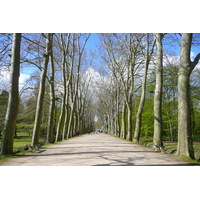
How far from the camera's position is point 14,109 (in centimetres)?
627

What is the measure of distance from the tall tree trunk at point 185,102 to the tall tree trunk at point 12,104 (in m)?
5.67

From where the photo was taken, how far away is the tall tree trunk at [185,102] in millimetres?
5676

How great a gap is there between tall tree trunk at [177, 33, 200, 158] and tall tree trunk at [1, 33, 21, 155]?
567 centimetres

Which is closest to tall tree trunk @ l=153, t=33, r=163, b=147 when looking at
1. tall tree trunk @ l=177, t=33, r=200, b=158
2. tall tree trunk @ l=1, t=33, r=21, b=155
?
tall tree trunk @ l=177, t=33, r=200, b=158

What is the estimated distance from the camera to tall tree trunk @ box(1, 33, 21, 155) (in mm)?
5977

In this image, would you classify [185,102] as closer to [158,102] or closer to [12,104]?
[158,102]

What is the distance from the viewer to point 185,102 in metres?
5.91

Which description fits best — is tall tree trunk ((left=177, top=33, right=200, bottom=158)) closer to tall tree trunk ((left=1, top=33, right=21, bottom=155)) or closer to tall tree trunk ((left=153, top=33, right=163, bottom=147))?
tall tree trunk ((left=153, top=33, right=163, bottom=147))

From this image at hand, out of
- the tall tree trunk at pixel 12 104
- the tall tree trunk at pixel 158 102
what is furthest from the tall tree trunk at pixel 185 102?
the tall tree trunk at pixel 12 104

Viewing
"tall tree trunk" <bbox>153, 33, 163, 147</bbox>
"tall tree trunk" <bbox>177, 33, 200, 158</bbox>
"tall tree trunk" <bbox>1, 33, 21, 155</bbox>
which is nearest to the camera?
"tall tree trunk" <bbox>177, 33, 200, 158</bbox>

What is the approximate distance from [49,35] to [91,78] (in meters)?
22.7

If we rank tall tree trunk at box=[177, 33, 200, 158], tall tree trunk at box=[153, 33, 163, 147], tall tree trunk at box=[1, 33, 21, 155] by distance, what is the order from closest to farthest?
tall tree trunk at box=[177, 33, 200, 158], tall tree trunk at box=[1, 33, 21, 155], tall tree trunk at box=[153, 33, 163, 147]

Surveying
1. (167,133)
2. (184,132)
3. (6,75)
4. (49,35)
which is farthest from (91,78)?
(184,132)

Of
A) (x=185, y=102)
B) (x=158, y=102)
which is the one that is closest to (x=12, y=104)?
(x=185, y=102)
